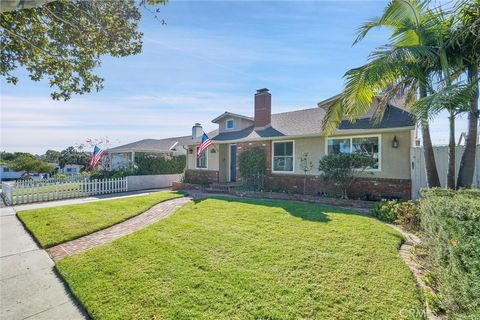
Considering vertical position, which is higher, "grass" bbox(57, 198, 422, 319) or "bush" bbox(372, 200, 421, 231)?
"bush" bbox(372, 200, 421, 231)

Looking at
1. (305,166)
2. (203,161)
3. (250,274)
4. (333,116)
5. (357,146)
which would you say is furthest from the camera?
(203,161)

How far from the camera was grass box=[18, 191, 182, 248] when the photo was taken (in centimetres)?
675

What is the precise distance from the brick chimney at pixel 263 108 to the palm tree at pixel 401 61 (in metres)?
8.13

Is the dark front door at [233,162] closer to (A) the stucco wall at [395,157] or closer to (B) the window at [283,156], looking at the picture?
(B) the window at [283,156]

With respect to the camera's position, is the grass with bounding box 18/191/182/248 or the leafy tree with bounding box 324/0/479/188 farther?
the grass with bounding box 18/191/182/248

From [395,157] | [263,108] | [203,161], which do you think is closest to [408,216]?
[395,157]

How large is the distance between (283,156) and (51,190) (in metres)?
13.2

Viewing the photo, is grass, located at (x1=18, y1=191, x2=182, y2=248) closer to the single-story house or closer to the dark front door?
the dark front door

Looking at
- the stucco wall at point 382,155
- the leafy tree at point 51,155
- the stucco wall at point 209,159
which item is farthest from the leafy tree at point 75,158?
the stucco wall at point 382,155

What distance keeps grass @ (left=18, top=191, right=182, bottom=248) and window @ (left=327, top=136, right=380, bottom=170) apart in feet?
29.2

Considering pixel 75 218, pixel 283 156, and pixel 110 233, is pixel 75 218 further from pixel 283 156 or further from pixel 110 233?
pixel 283 156

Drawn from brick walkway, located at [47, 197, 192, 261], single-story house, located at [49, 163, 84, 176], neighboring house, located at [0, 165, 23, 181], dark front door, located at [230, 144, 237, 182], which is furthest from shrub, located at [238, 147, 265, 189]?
neighboring house, located at [0, 165, 23, 181]

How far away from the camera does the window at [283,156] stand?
13125 mm

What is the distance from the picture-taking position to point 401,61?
6.25 metres
